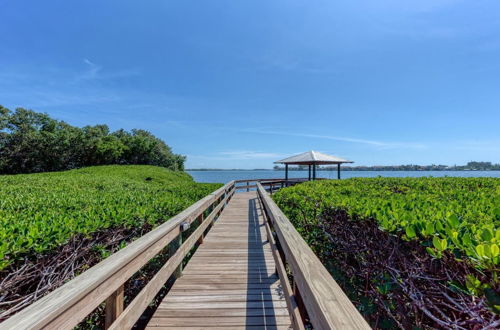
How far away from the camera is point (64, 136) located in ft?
72.7

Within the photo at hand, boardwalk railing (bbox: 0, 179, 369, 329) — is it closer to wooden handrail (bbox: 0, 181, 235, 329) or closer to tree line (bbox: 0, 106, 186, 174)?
wooden handrail (bbox: 0, 181, 235, 329)

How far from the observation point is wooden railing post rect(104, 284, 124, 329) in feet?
4.77

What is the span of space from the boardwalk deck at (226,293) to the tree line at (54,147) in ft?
74.3

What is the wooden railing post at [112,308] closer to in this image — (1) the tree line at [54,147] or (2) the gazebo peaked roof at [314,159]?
(2) the gazebo peaked roof at [314,159]

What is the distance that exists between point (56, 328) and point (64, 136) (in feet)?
90.1

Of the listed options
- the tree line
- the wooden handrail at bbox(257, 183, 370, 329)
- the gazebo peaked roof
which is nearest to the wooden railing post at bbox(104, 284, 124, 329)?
the wooden handrail at bbox(257, 183, 370, 329)

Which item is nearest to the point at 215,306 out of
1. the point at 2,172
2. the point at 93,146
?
the point at 93,146

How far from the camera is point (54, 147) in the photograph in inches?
865

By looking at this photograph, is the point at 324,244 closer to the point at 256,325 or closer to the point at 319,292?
the point at 256,325

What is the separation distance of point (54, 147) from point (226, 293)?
88.0 feet

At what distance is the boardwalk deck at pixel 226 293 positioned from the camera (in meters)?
2.21

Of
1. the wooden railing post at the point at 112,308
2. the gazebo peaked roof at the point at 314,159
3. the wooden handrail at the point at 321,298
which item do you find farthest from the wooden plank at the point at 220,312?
the gazebo peaked roof at the point at 314,159

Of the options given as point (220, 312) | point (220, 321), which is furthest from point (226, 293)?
point (220, 321)

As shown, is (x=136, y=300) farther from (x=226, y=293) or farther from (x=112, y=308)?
(x=226, y=293)
